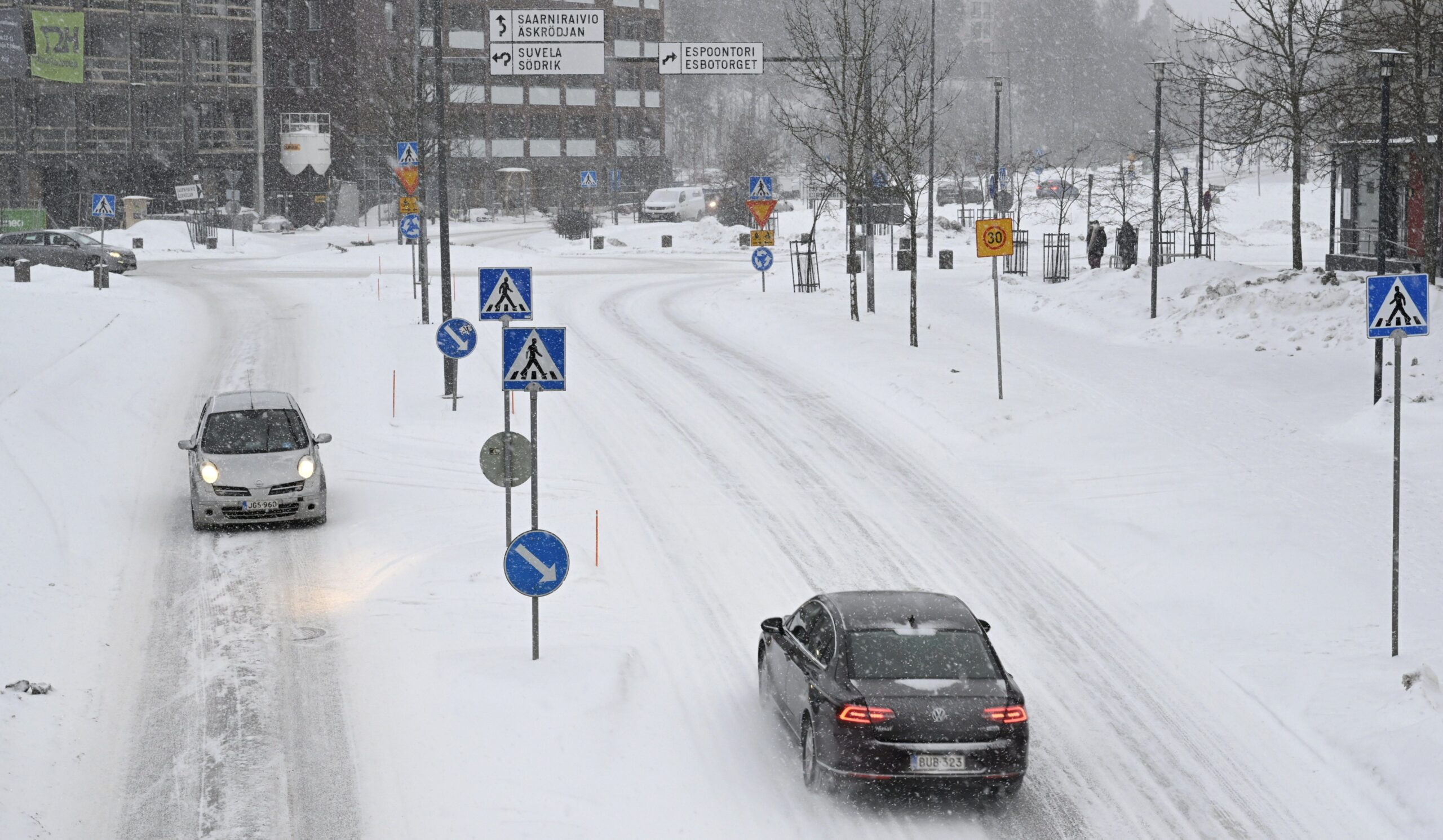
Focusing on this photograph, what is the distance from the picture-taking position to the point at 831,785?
1019 centimetres

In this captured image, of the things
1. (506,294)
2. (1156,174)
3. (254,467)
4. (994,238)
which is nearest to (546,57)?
(994,238)

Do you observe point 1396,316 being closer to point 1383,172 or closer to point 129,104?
point 1383,172

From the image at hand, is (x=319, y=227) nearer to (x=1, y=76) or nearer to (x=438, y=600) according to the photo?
(x=1, y=76)

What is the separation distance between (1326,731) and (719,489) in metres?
9.46

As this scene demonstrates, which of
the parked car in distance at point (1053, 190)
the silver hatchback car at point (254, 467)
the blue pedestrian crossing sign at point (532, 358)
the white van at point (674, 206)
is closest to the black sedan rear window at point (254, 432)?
the silver hatchback car at point (254, 467)

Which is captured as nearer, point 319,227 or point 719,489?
point 719,489

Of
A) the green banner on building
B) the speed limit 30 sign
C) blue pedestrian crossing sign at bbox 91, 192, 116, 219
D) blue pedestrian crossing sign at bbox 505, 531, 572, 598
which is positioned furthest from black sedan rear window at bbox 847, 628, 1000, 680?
the green banner on building

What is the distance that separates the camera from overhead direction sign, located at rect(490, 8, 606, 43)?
24641 millimetres

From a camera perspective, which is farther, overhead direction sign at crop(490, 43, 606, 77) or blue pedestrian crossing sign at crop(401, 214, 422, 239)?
blue pedestrian crossing sign at crop(401, 214, 422, 239)

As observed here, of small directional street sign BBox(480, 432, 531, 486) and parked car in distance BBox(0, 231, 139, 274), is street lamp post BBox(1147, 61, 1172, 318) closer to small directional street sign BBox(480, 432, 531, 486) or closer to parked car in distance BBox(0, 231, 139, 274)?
small directional street sign BBox(480, 432, 531, 486)

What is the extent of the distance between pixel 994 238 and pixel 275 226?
51.7 m

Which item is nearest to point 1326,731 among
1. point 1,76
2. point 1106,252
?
point 1106,252

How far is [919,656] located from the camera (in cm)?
1038

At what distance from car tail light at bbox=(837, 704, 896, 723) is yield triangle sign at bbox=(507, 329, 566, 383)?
14.9 ft
